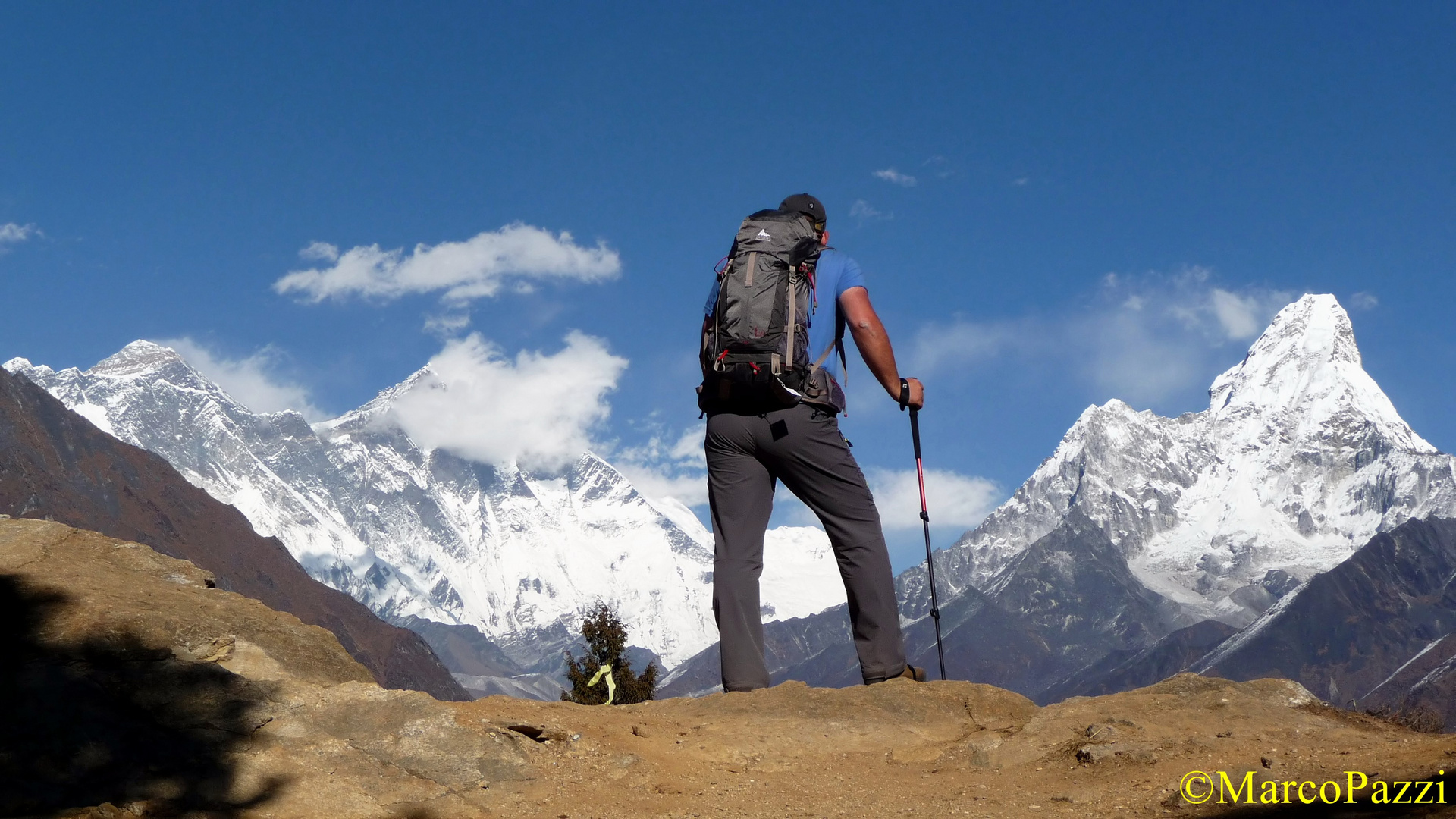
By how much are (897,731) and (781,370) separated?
2.42 m

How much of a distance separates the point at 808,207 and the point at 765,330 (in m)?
1.29

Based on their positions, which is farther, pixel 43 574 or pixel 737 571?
pixel 737 571

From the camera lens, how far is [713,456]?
9.11 m

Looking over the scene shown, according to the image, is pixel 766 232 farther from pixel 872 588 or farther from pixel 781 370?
pixel 872 588

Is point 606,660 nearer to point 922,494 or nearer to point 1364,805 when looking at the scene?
point 922,494

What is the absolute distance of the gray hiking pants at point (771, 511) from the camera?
28.8 ft

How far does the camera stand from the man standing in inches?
347

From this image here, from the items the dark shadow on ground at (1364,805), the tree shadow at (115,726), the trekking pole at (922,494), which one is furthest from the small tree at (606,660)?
the dark shadow on ground at (1364,805)

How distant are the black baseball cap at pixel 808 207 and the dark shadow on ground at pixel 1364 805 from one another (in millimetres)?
4854

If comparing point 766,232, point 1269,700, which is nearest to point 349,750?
point 766,232

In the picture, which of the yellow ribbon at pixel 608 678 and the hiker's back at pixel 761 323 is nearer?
the yellow ribbon at pixel 608 678

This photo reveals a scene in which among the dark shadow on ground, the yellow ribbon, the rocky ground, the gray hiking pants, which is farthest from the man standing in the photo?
the dark shadow on ground

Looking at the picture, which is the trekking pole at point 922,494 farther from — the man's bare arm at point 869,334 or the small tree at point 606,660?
the small tree at point 606,660

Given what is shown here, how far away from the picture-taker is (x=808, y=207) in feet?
30.6
